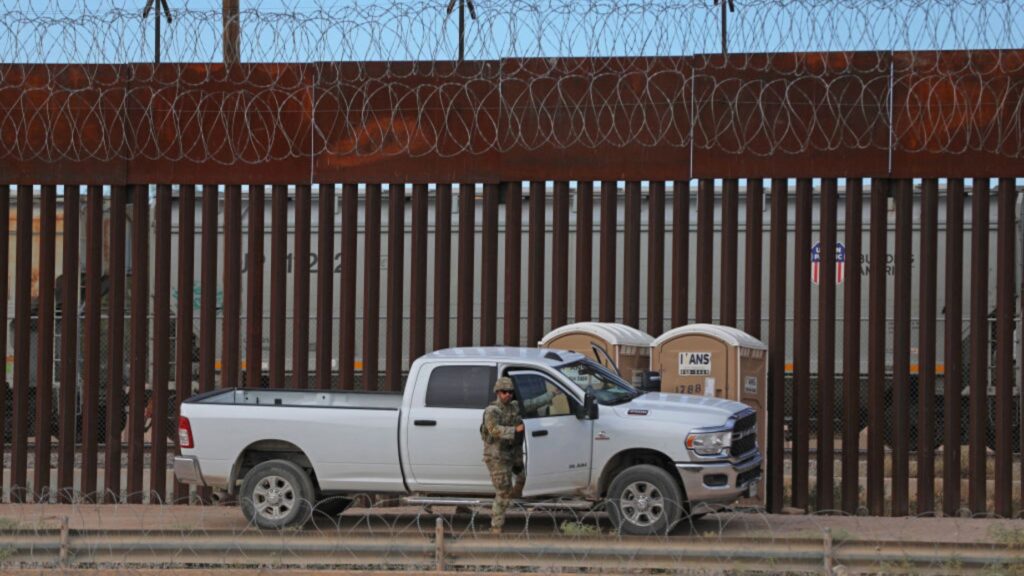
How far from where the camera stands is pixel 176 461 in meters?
13.1

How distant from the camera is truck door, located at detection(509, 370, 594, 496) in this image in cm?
1236

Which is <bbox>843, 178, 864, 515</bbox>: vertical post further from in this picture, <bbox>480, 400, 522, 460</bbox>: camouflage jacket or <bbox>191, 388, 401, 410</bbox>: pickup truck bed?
<bbox>191, 388, 401, 410</bbox>: pickup truck bed

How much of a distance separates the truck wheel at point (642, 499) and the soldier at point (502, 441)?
0.92 m

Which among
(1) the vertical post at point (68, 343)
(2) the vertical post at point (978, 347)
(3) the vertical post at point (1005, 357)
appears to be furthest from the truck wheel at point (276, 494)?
(3) the vertical post at point (1005, 357)

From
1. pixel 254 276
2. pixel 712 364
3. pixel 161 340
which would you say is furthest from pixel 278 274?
pixel 712 364

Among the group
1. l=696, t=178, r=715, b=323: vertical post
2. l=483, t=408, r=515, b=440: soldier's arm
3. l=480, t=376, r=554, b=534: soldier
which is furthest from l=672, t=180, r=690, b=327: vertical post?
l=483, t=408, r=515, b=440: soldier's arm

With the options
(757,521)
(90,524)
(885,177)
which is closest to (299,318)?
(90,524)

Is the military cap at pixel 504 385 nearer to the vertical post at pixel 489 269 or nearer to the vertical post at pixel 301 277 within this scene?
the vertical post at pixel 489 269

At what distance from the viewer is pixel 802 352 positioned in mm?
14727

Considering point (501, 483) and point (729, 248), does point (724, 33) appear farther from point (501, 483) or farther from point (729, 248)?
point (501, 483)

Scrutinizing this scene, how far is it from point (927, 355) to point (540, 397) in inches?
183

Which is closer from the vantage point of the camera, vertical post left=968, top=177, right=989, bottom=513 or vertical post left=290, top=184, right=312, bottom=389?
vertical post left=968, top=177, right=989, bottom=513

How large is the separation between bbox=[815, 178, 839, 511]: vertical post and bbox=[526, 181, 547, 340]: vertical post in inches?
118

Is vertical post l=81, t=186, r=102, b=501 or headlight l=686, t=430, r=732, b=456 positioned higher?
vertical post l=81, t=186, r=102, b=501
